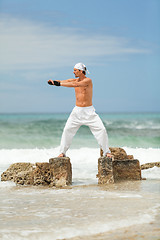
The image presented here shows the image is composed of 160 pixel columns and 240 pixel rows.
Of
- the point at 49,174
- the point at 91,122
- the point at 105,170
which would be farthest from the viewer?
the point at 49,174

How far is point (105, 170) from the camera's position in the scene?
695 centimetres

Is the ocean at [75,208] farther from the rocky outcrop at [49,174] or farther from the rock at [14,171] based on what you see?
the rock at [14,171]

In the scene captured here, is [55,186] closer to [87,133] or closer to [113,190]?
[113,190]

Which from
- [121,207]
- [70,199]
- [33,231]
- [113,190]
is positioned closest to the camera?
[33,231]

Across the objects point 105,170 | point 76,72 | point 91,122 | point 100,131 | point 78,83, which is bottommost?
point 105,170

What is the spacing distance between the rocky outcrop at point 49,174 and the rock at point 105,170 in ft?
1.93

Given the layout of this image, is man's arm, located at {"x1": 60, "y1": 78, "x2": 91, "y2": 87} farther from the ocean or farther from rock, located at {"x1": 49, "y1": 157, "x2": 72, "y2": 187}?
the ocean

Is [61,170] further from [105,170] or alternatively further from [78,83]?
[78,83]

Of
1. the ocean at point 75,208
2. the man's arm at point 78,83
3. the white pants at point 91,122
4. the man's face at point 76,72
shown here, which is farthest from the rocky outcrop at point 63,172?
the man's face at point 76,72

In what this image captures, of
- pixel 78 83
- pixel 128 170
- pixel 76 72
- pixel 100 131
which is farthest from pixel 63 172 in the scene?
pixel 76 72

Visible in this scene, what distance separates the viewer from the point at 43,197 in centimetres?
584

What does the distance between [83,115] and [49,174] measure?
1286 mm

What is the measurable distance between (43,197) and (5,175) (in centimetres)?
223

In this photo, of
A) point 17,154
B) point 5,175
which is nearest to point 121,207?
point 5,175
